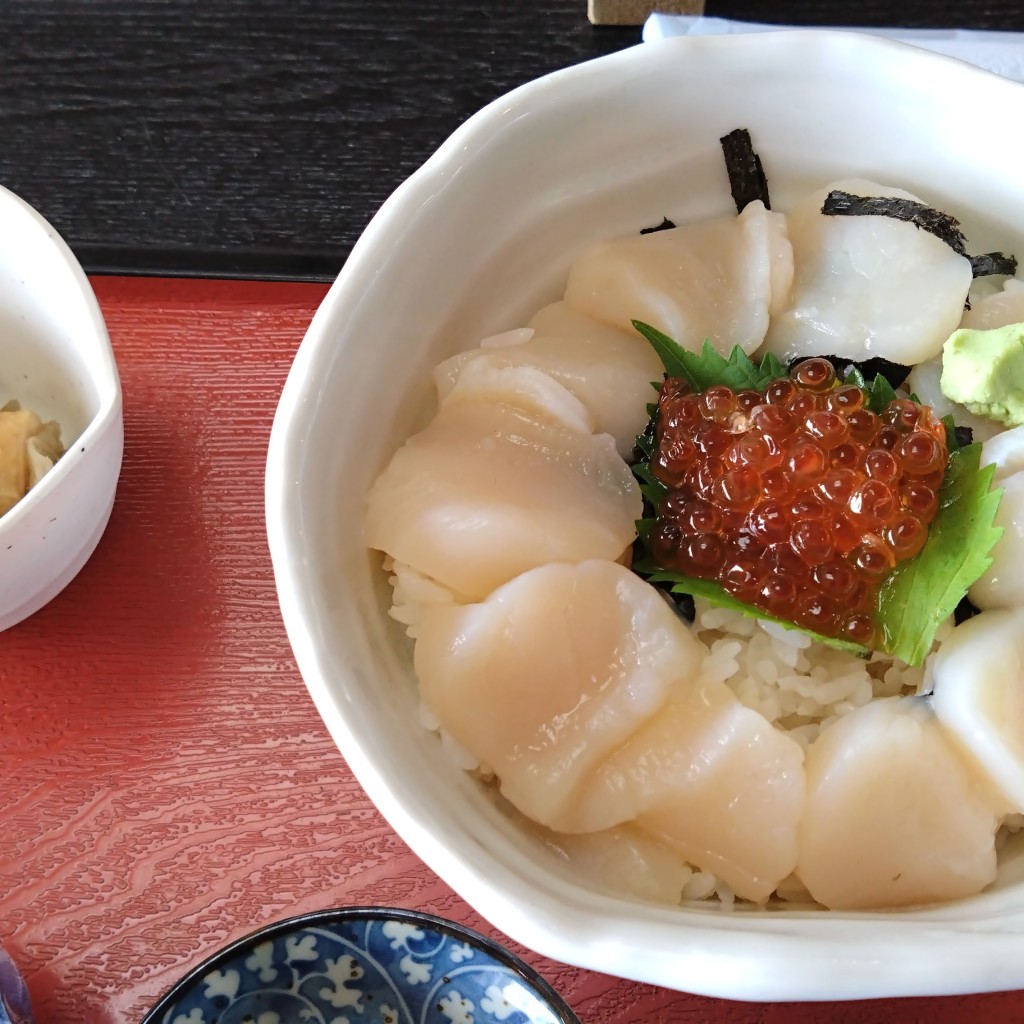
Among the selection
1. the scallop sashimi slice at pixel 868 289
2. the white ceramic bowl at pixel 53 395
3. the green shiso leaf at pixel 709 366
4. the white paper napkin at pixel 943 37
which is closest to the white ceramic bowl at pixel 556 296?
the scallop sashimi slice at pixel 868 289

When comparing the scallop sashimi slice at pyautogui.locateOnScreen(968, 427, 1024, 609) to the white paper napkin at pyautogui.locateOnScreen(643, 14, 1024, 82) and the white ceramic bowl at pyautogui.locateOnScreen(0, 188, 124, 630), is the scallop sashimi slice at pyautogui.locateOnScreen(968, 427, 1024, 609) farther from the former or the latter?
the white ceramic bowl at pyautogui.locateOnScreen(0, 188, 124, 630)

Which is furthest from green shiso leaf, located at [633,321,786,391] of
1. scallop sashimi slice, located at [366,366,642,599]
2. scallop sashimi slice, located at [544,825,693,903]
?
scallop sashimi slice, located at [544,825,693,903]

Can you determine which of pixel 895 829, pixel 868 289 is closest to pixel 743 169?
pixel 868 289

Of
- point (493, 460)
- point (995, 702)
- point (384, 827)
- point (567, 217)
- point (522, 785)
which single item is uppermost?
point (567, 217)

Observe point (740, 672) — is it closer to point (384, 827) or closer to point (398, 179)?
point (384, 827)

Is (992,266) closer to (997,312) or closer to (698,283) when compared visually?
(997,312)

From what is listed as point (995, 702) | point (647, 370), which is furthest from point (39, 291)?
point (995, 702)

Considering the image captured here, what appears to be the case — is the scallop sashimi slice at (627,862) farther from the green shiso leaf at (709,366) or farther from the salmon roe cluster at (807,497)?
the green shiso leaf at (709,366)

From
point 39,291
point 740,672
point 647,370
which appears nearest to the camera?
point 740,672
